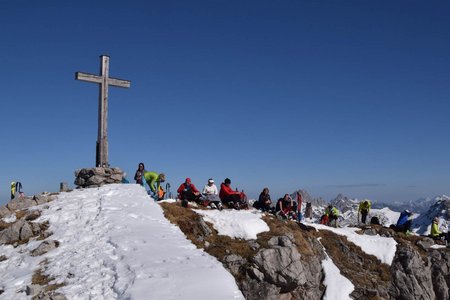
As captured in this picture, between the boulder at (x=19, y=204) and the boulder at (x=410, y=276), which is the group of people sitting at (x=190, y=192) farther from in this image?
the boulder at (x=410, y=276)

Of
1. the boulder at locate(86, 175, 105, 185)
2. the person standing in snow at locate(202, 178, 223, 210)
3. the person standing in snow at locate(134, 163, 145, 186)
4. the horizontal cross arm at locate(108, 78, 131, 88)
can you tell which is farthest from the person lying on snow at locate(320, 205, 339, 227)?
the horizontal cross arm at locate(108, 78, 131, 88)

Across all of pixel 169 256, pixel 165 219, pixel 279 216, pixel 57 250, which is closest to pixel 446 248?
pixel 279 216

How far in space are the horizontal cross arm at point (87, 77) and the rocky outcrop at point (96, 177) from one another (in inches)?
221

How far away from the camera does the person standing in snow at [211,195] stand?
2294 cm

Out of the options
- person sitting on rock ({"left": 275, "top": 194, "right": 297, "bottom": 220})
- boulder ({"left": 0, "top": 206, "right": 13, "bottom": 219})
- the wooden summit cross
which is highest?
the wooden summit cross

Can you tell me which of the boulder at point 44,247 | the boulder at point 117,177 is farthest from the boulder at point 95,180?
the boulder at point 44,247

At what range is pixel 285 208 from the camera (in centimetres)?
2759

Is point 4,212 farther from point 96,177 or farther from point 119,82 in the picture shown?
point 119,82

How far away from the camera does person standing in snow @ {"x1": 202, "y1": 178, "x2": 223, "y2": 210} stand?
22938 millimetres

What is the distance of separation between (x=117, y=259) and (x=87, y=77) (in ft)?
50.5

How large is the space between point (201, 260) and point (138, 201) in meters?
8.34

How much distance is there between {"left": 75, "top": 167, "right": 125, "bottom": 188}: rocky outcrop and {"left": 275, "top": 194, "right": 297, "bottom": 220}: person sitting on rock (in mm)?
11139

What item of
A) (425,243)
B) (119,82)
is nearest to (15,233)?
(119,82)

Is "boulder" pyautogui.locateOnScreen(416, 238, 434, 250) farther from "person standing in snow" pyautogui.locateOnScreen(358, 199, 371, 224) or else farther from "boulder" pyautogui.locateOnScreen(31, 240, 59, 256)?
"boulder" pyautogui.locateOnScreen(31, 240, 59, 256)
